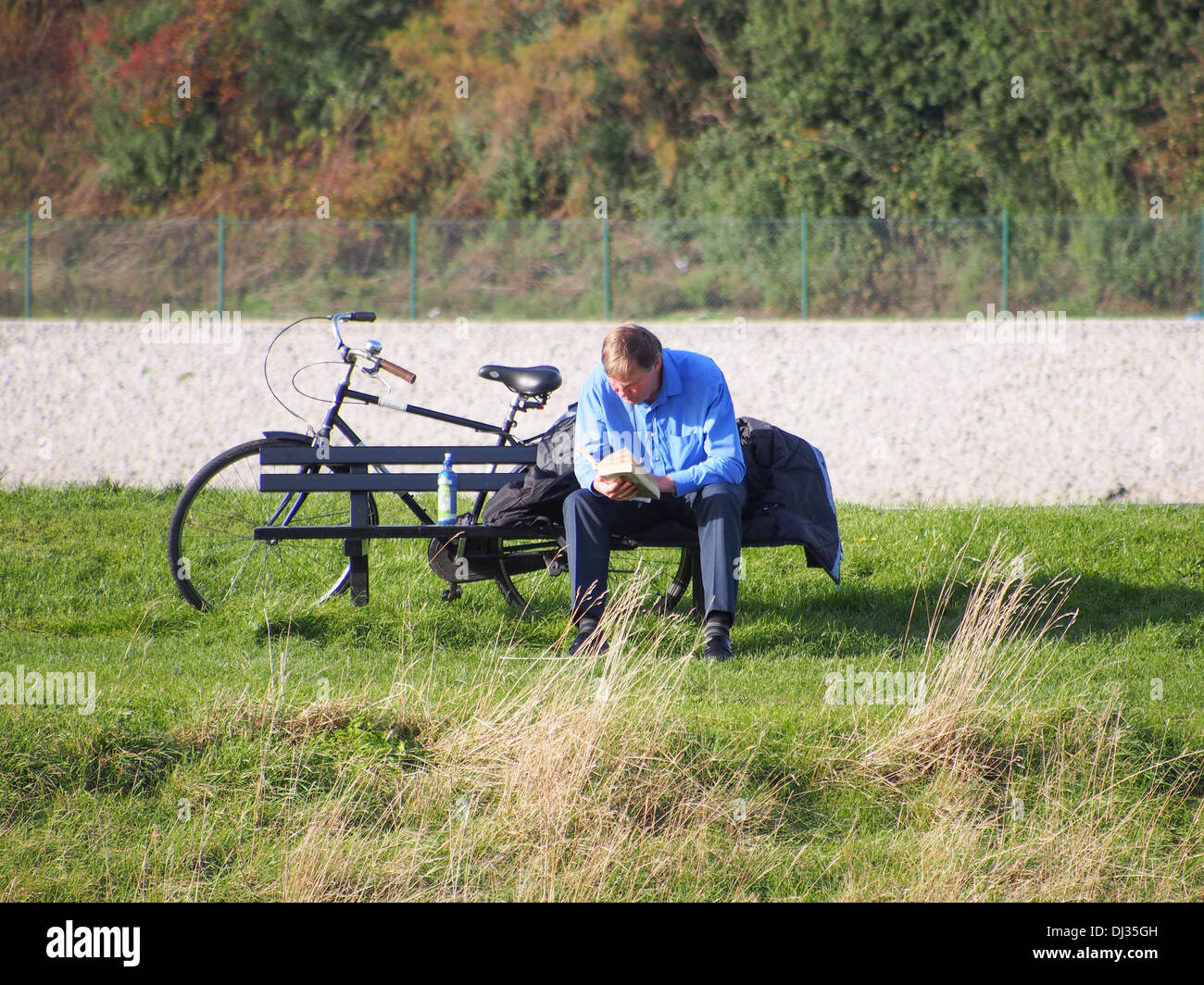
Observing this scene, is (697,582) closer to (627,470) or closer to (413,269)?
(627,470)

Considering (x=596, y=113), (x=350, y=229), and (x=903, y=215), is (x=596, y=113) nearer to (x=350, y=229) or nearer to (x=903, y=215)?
(x=903, y=215)

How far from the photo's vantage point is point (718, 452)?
570 centimetres

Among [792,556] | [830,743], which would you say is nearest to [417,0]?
[792,556]

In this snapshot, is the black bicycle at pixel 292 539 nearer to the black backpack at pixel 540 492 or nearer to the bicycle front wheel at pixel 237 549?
the bicycle front wheel at pixel 237 549

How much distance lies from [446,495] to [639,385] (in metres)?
1.02

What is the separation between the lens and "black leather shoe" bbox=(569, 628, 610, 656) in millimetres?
5109

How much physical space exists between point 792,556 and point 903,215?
1980cm

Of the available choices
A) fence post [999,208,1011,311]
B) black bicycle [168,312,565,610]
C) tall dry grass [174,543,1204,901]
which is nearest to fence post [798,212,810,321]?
fence post [999,208,1011,311]

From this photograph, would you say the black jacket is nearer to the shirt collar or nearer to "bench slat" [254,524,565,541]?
"bench slat" [254,524,565,541]

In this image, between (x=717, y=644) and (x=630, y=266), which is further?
(x=630, y=266)

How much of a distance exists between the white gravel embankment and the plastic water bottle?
13.2 ft

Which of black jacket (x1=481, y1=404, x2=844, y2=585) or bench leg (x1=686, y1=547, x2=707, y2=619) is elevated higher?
black jacket (x1=481, y1=404, x2=844, y2=585)

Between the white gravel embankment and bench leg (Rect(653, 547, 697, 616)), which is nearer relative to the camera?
bench leg (Rect(653, 547, 697, 616))

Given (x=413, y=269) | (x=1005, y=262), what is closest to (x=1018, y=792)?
(x=1005, y=262)
